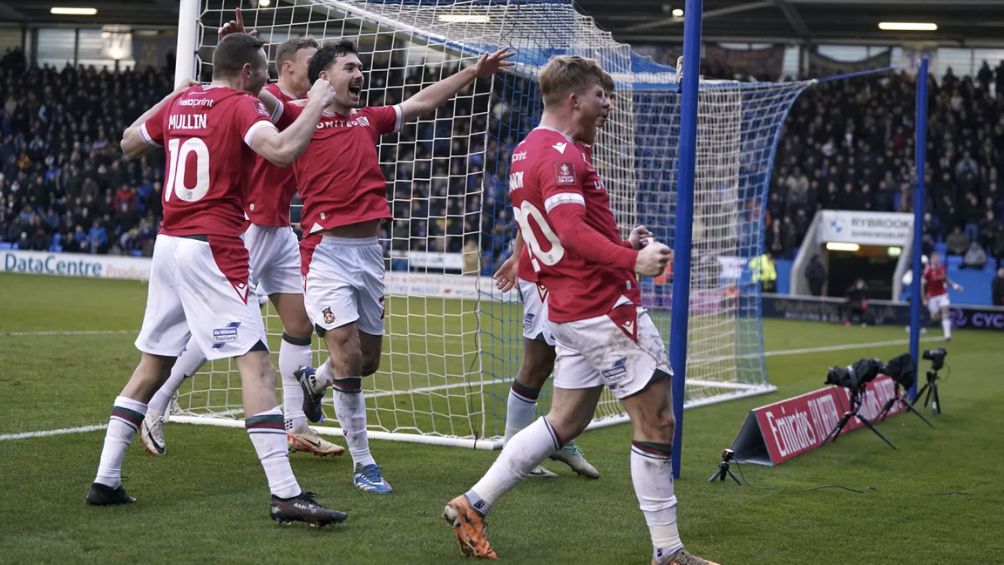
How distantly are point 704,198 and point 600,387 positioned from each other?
8.62m

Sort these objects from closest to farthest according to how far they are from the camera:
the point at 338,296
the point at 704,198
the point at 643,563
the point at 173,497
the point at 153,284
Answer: the point at 643,563 < the point at 153,284 < the point at 173,497 < the point at 338,296 < the point at 704,198

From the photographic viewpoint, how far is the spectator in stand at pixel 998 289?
28.0 metres

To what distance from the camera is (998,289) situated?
28.1m

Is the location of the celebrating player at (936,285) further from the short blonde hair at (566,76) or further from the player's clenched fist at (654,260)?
the player's clenched fist at (654,260)

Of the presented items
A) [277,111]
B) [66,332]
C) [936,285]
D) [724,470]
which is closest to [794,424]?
[724,470]

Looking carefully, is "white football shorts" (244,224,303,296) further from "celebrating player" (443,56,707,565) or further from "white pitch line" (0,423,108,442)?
"celebrating player" (443,56,707,565)

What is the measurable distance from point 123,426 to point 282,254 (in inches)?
76.8

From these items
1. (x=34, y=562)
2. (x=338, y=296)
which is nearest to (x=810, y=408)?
(x=338, y=296)

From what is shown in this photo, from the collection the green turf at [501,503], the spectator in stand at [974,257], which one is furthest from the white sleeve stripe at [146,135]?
the spectator in stand at [974,257]

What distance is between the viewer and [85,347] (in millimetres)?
13391

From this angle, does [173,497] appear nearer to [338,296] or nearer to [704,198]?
[338,296]

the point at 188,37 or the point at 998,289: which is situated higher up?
the point at 188,37

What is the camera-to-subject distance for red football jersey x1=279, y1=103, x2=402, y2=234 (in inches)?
254

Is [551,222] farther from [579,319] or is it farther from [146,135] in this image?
[146,135]
